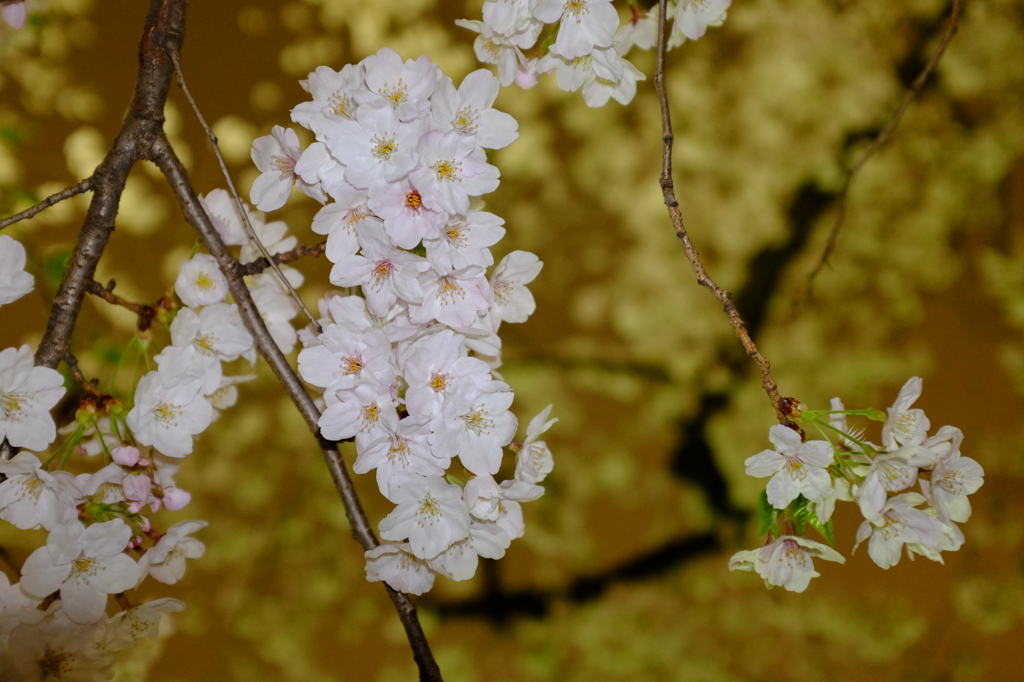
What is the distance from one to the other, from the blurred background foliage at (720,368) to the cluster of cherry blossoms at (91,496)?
3.69 feet

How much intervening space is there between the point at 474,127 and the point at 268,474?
1488mm

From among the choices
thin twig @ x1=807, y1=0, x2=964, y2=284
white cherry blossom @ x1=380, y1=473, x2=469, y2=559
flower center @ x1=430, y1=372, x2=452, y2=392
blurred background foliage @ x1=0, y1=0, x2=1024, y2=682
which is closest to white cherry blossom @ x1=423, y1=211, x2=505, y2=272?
flower center @ x1=430, y1=372, x2=452, y2=392

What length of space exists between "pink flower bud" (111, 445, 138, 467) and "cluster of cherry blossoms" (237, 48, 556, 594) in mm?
238

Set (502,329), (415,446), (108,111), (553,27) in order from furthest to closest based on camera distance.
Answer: (502,329) → (108,111) → (553,27) → (415,446)

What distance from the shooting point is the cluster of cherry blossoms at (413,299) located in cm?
61

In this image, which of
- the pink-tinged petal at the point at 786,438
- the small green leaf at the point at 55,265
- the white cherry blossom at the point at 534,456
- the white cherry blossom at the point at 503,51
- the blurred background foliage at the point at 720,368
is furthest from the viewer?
the blurred background foliage at the point at 720,368

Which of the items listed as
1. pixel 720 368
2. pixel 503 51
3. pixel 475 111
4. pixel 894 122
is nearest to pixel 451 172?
pixel 475 111

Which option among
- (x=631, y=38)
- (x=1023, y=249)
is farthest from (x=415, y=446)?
(x=1023, y=249)

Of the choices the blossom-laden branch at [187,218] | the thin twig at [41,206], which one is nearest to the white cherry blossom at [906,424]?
the blossom-laden branch at [187,218]

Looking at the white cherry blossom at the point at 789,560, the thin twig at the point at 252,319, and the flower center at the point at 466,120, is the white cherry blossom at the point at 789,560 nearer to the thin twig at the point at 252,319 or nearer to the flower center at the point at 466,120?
the thin twig at the point at 252,319

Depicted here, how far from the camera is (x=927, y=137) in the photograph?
198 centimetres

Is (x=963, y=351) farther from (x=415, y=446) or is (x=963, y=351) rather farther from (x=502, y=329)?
(x=415, y=446)

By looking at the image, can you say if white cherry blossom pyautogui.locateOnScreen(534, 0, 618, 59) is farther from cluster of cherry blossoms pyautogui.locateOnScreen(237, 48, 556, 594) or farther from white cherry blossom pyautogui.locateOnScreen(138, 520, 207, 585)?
white cherry blossom pyautogui.locateOnScreen(138, 520, 207, 585)

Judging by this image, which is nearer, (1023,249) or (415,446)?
(415,446)
